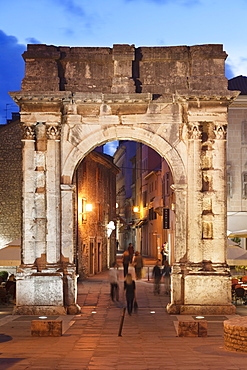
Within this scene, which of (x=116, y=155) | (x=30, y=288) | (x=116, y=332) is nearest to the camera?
(x=116, y=332)

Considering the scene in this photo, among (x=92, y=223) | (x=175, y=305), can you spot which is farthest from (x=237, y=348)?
(x=92, y=223)

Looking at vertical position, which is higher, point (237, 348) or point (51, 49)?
point (51, 49)

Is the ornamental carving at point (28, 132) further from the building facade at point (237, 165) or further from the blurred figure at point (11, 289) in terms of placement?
the building facade at point (237, 165)

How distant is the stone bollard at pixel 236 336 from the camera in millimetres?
11947

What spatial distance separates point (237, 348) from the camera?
1216cm

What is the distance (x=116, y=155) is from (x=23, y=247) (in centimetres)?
7101

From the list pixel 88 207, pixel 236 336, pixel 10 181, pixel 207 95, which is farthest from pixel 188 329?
pixel 88 207

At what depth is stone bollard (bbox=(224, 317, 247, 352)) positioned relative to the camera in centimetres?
1195

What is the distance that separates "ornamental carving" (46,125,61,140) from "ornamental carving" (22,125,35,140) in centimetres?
46

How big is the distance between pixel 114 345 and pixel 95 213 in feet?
73.4

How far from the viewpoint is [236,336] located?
39.8 feet

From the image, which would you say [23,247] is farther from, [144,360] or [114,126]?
[144,360]

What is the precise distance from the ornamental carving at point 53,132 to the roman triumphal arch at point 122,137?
0.03 metres

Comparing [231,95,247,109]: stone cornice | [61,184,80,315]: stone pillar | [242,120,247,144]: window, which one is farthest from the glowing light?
[61,184,80,315]: stone pillar
